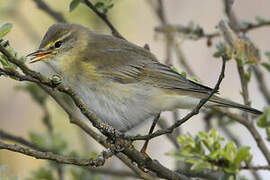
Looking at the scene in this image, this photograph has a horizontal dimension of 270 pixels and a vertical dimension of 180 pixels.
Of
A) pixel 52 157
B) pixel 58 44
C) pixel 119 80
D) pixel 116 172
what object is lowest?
pixel 52 157

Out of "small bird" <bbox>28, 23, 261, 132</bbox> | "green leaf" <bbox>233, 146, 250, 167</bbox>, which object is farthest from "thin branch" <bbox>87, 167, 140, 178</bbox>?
"green leaf" <bbox>233, 146, 250, 167</bbox>

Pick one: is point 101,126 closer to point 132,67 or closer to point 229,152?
point 229,152

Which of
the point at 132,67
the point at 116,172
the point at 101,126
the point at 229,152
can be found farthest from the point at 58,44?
the point at 229,152

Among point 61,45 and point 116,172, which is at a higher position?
point 61,45

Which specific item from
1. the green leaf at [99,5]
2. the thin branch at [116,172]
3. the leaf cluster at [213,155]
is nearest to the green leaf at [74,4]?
the green leaf at [99,5]

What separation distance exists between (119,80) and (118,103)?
0.78ft

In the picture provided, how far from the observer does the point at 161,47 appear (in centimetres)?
717

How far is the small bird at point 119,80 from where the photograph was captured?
3.36 m

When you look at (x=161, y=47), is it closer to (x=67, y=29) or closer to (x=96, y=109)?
(x=67, y=29)

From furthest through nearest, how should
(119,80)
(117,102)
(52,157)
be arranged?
(119,80) < (117,102) < (52,157)

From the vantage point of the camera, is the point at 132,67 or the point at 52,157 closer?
the point at 52,157

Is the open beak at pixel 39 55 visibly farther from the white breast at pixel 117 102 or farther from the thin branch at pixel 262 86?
the thin branch at pixel 262 86

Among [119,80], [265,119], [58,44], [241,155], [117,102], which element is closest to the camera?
[241,155]

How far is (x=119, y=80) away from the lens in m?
3.51
